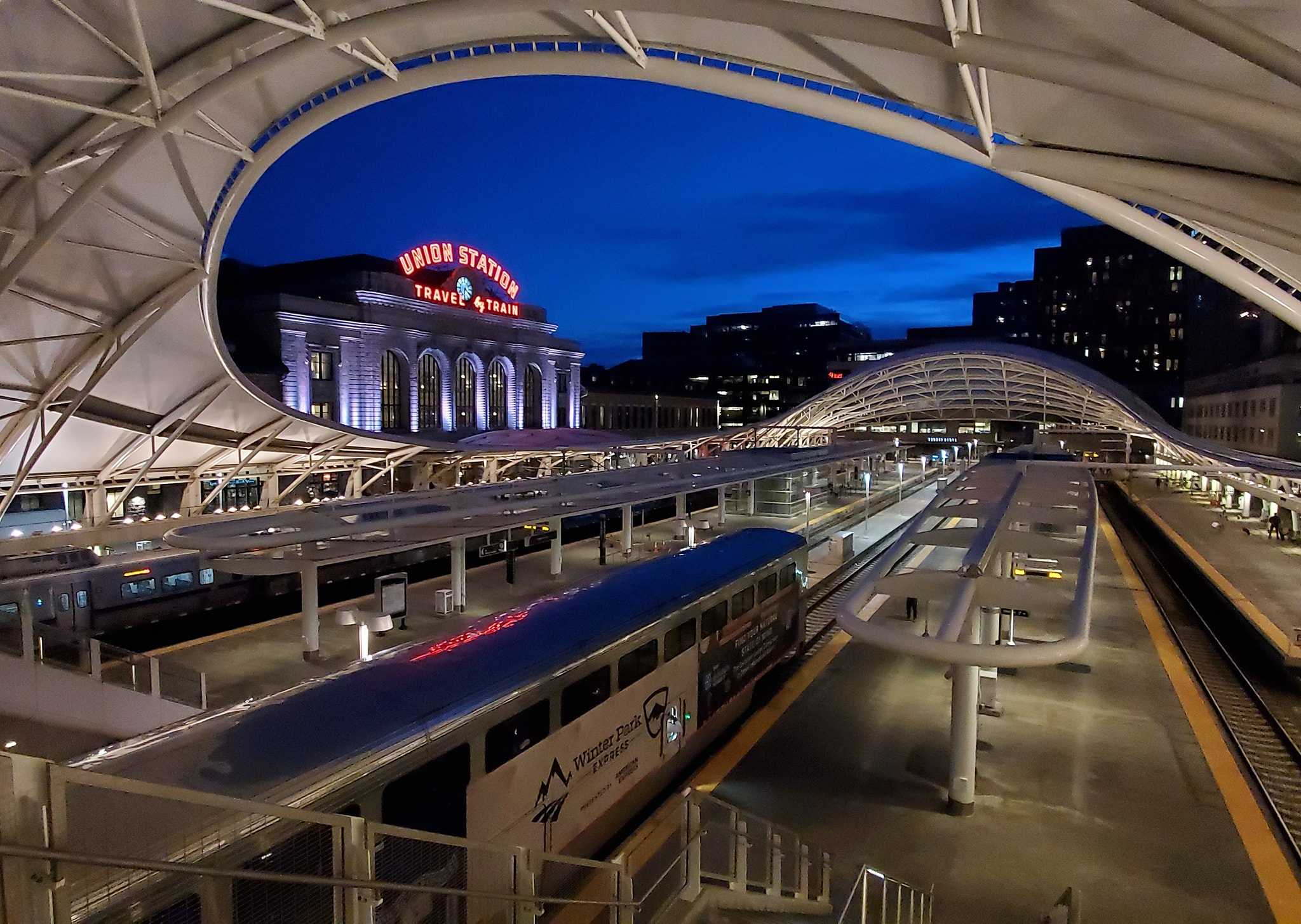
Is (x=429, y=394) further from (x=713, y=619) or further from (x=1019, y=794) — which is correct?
(x=1019, y=794)

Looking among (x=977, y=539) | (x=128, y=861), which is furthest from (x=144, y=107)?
(x=977, y=539)

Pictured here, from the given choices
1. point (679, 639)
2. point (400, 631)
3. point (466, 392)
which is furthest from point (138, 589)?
point (466, 392)

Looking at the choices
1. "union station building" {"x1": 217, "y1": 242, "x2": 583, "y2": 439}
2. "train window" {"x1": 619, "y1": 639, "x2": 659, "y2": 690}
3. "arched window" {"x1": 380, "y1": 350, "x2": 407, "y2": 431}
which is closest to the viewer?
"train window" {"x1": 619, "y1": 639, "x2": 659, "y2": 690}

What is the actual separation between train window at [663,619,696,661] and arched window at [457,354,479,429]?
4464cm

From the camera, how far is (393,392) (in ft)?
159

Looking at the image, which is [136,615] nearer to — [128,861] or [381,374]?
[128,861]

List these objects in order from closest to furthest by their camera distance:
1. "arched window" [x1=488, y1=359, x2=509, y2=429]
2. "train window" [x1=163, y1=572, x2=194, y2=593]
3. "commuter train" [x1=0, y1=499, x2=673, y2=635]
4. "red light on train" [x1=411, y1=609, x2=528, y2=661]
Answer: "red light on train" [x1=411, y1=609, x2=528, y2=661], "commuter train" [x1=0, y1=499, x2=673, y2=635], "train window" [x1=163, y1=572, x2=194, y2=593], "arched window" [x1=488, y1=359, x2=509, y2=429]

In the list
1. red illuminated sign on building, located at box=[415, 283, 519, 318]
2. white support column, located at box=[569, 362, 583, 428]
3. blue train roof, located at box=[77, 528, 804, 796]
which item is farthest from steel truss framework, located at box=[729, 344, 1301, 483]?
blue train roof, located at box=[77, 528, 804, 796]

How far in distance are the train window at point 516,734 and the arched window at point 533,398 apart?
52.1 metres

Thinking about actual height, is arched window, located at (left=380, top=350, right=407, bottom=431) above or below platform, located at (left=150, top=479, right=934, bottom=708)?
above

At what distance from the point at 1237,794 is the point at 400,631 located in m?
14.2

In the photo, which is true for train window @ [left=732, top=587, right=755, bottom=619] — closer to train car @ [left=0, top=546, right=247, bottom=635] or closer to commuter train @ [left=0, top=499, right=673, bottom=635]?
commuter train @ [left=0, top=499, right=673, bottom=635]

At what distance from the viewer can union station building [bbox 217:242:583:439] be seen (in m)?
42.0

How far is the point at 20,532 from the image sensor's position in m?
21.2
